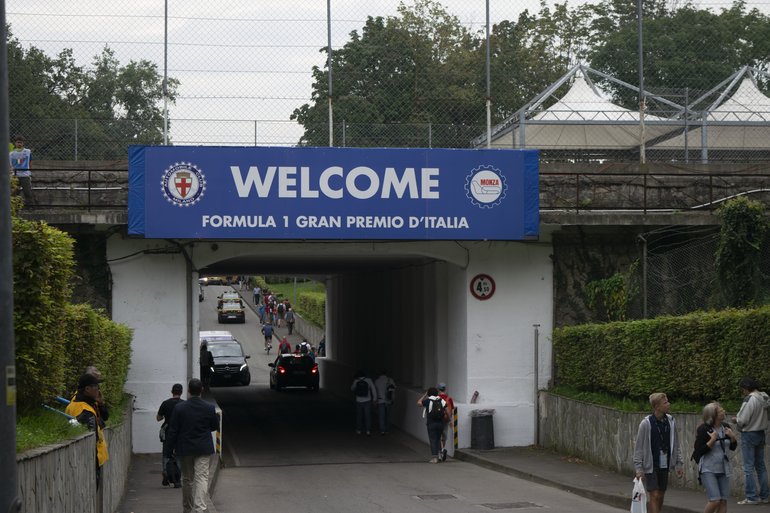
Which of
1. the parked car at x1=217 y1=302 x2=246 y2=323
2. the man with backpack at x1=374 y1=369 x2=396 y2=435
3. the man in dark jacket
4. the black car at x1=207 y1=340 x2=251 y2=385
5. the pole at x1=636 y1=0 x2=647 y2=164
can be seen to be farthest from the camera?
the parked car at x1=217 y1=302 x2=246 y2=323

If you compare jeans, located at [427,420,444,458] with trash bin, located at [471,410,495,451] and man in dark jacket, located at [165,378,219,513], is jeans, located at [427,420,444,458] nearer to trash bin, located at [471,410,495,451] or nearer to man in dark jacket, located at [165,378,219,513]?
trash bin, located at [471,410,495,451]

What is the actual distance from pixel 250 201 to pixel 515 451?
300 inches

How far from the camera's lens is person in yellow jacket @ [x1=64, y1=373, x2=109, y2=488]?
1238 cm

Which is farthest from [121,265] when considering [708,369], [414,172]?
[708,369]

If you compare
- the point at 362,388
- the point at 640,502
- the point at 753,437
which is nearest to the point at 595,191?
the point at 362,388

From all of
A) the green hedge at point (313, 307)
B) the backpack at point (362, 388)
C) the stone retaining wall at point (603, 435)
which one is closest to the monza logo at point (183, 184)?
the backpack at point (362, 388)

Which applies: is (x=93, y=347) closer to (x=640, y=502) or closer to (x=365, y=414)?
(x=640, y=502)

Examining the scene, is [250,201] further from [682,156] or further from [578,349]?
[682,156]

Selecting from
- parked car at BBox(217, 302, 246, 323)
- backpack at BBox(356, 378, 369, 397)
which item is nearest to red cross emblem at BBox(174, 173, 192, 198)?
backpack at BBox(356, 378, 369, 397)

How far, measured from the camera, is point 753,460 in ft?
51.4

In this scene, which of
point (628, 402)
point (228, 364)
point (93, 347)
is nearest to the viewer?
point (93, 347)

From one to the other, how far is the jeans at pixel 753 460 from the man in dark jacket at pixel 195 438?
7.26 metres

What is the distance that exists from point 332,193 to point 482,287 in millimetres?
4141

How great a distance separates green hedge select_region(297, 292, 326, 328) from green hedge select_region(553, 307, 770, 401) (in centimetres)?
4299
